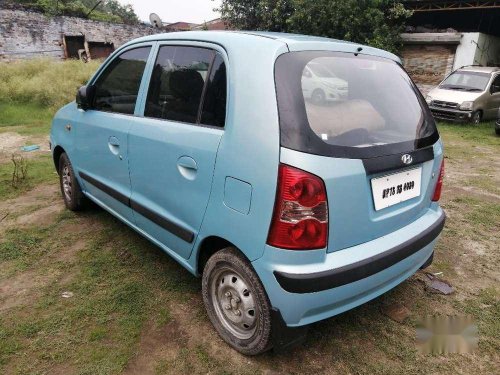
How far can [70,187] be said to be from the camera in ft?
12.5

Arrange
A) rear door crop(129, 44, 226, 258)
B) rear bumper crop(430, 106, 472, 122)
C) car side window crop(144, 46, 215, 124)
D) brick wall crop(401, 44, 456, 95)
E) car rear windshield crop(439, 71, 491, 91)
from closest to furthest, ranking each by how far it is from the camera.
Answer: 1. rear door crop(129, 44, 226, 258)
2. car side window crop(144, 46, 215, 124)
3. rear bumper crop(430, 106, 472, 122)
4. car rear windshield crop(439, 71, 491, 91)
5. brick wall crop(401, 44, 456, 95)


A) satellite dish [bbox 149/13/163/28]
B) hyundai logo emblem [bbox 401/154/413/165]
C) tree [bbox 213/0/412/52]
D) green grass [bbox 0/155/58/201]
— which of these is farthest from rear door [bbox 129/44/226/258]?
satellite dish [bbox 149/13/163/28]

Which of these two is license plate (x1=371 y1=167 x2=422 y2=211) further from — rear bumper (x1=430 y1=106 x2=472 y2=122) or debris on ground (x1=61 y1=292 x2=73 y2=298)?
rear bumper (x1=430 y1=106 x2=472 y2=122)

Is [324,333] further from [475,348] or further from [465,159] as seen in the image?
[465,159]

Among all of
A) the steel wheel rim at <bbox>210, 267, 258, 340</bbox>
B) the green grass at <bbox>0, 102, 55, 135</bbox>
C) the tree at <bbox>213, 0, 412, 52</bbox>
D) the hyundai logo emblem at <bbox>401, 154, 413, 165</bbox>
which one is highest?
the tree at <bbox>213, 0, 412, 52</bbox>

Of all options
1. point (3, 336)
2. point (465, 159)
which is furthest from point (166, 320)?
point (465, 159)

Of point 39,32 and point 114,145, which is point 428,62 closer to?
point 114,145

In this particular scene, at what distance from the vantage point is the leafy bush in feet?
34.3

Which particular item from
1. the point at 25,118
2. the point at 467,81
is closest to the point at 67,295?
the point at 25,118

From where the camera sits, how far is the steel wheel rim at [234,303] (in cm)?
202

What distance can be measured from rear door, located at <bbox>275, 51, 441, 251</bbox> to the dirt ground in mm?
715

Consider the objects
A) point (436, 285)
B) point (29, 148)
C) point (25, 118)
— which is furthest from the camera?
point (25, 118)

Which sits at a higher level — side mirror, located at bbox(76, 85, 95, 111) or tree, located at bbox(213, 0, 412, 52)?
tree, located at bbox(213, 0, 412, 52)

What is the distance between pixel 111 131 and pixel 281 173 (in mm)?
1688
